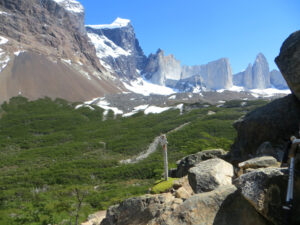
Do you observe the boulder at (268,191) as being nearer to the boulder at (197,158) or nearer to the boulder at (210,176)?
the boulder at (210,176)

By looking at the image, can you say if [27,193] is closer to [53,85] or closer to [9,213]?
[9,213]

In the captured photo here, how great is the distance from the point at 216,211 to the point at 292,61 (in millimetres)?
7010

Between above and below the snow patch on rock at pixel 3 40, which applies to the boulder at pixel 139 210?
below

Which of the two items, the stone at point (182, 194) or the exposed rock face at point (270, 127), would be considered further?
the exposed rock face at point (270, 127)

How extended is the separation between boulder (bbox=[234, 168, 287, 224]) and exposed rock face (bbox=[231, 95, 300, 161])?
5738 millimetres

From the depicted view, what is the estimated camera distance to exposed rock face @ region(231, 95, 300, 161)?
12211mm

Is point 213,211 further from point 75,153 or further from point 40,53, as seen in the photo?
point 40,53

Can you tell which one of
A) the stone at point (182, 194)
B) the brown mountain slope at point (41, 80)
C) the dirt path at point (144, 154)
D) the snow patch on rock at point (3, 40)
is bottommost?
the dirt path at point (144, 154)

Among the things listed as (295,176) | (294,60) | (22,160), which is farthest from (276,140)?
(22,160)

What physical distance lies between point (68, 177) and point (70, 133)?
44.2 m

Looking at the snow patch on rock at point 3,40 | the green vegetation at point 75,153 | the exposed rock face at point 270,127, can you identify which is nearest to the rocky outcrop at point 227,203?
the exposed rock face at point 270,127

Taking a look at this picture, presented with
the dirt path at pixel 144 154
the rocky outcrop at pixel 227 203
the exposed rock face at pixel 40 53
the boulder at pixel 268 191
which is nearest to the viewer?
the boulder at pixel 268 191

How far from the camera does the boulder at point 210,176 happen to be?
893 cm

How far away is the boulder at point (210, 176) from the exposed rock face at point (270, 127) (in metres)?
3.20
